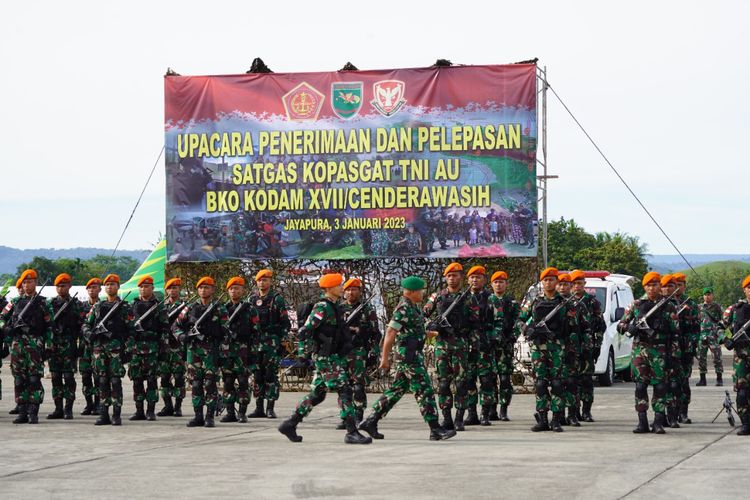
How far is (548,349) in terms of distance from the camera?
623 inches

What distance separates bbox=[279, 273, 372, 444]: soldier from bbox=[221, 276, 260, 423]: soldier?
327 centimetres

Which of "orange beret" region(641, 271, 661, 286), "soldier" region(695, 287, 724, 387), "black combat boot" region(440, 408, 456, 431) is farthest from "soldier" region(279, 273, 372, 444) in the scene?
"soldier" region(695, 287, 724, 387)

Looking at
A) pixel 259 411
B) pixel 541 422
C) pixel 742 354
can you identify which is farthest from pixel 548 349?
pixel 259 411

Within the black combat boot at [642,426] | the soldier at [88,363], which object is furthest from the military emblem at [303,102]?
the black combat boot at [642,426]

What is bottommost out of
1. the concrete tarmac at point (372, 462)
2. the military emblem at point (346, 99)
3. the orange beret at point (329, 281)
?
the concrete tarmac at point (372, 462)

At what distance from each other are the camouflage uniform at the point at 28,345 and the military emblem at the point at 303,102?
7.18 metres

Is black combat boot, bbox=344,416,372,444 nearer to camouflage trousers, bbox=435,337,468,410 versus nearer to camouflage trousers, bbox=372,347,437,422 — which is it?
camouflage trousers, bbox=372,347,437,422

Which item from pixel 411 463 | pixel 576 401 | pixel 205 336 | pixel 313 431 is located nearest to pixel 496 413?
Answer: pixel 576 401

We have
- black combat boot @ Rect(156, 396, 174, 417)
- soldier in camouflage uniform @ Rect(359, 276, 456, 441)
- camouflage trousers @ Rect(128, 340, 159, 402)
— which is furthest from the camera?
black combat boot @ Rect(156, 396, 174, 417)

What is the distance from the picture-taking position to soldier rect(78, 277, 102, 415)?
1844 centimetres

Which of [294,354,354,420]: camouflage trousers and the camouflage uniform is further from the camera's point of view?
the camouflage uniform

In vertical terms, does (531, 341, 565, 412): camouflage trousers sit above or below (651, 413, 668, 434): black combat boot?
above

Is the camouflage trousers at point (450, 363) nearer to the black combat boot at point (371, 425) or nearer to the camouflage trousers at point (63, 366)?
the black combat boot at point (371, 425)

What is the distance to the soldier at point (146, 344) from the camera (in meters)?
17.8
